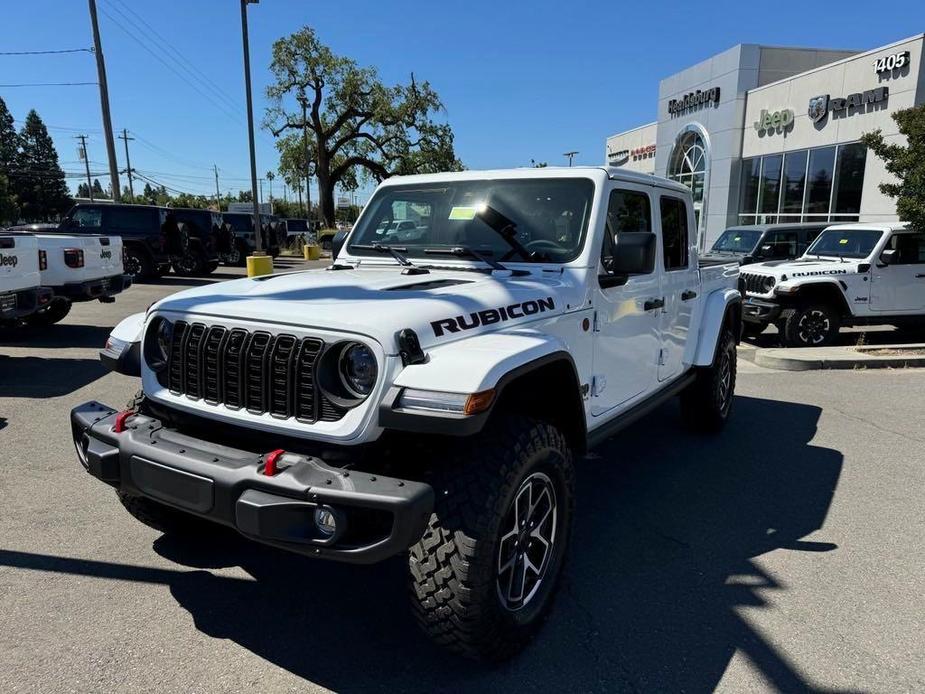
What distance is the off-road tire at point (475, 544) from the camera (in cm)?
229

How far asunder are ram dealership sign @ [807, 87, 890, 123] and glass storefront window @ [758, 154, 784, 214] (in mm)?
2035

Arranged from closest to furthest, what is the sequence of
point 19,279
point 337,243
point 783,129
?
point 337,243 → point 19,279 → point 783,129

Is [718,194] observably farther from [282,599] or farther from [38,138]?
[38,138]

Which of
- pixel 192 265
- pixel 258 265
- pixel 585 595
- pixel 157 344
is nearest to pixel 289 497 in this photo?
pixel 157 344

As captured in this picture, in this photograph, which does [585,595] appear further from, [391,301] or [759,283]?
[759,283]

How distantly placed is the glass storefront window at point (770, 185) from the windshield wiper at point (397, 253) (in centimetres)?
1975

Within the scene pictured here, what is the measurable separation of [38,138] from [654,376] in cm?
11297

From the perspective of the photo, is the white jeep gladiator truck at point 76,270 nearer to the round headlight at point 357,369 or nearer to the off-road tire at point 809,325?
the round headlight at point 357,369

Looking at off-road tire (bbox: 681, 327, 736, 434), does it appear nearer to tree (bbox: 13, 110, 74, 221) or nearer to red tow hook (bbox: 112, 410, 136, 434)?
red tow hook (bbox: 112, 410, 136, 434)

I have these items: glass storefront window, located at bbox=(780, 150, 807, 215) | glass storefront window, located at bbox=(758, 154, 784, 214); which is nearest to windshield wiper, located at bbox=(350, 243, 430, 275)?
glass storefront window, located at bbox=(780, 150, 807, 215)

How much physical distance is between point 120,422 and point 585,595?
7.27 feet

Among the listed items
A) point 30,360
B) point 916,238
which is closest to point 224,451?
point 30,360

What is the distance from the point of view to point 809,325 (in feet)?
30.9

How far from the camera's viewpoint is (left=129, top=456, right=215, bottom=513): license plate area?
233 centimetres
